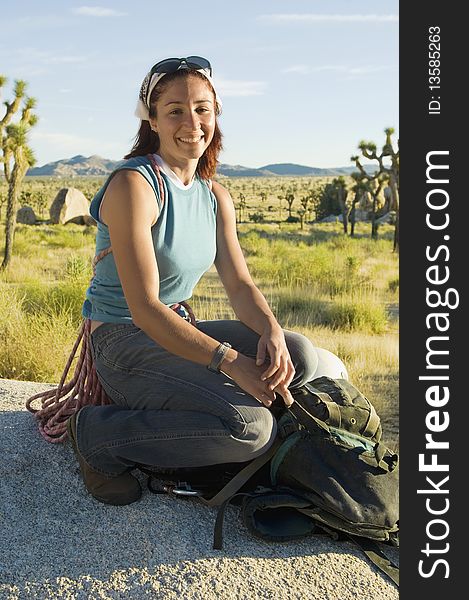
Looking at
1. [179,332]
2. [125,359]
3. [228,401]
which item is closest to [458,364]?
A: [228,401]

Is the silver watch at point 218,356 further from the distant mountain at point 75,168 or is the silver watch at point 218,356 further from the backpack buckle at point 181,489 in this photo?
the distant mountain at point 75,168

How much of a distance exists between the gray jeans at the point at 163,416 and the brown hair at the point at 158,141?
0.76 m

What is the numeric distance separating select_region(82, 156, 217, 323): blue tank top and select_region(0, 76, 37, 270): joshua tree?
12830mm

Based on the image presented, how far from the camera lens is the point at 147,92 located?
3.16 metres

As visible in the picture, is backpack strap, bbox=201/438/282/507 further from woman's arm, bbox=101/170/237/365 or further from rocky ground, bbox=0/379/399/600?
woman's arm, bbox=101/170/237/365

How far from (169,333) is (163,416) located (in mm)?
319

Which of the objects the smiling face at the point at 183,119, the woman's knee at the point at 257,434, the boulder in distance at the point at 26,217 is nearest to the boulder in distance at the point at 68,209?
the boulder in distance at the point at 26,217

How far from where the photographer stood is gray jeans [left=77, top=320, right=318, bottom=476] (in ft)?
9.32

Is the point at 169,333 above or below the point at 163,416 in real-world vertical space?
above

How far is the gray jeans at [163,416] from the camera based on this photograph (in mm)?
2840

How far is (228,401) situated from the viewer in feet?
9.30

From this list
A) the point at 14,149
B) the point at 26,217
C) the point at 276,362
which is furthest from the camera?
the point at 26,217

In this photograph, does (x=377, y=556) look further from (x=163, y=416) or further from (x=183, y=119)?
(x=183, y=119)

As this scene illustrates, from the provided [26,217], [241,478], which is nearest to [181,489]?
[241,478]
